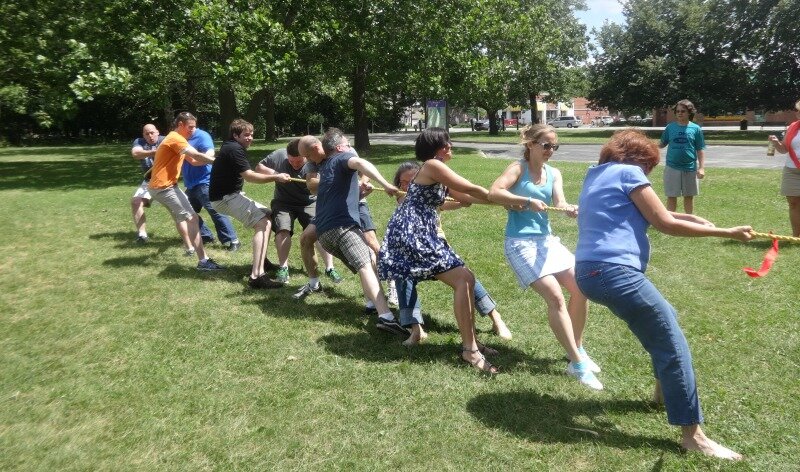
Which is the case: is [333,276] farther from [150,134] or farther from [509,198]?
[150,134]

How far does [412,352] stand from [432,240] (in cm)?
99

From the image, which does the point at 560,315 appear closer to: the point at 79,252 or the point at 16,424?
the point at 16,424

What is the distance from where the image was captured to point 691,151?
9.01 metres

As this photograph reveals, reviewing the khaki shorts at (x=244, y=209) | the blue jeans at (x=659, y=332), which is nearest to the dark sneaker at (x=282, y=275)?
the khaki shorts at (x=244, y=209)

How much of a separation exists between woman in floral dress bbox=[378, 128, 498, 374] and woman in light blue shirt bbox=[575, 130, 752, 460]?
3.84ft

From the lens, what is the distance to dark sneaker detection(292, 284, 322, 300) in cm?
665

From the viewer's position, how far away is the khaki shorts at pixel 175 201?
8031mm

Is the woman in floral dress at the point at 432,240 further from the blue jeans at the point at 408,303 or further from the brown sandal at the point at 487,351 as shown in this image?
the blue jeans at the point at 408,303

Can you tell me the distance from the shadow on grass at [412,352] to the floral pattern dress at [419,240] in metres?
0.67

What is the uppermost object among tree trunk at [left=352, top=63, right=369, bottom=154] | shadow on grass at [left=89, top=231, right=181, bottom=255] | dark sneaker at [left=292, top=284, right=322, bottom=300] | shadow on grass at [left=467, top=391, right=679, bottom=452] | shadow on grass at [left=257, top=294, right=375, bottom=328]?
tree trunk at [left=352, top=63, right=369, bottom=154]

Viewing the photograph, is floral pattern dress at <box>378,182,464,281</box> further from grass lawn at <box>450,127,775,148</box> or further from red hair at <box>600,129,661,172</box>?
grass lawn at <box>450,127,775,148</box>

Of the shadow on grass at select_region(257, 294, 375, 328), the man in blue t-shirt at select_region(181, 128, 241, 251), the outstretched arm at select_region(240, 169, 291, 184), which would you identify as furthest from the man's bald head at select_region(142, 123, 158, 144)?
the shadow on grass at select_region(257, 294, 375, 328)

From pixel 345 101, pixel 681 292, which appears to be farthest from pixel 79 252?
pixel 345 101

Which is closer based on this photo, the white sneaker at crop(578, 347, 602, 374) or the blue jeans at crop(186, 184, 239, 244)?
the white sneaker at crop(578, 347, 602, 374)
